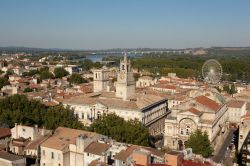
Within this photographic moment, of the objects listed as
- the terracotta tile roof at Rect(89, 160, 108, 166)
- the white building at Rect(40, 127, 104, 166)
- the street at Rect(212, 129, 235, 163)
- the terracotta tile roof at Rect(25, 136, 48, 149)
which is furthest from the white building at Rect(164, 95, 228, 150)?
the terracotta tile roof at Rect(89, 160, 108, 166)

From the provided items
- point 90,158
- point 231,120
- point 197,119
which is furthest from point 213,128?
point 90,158

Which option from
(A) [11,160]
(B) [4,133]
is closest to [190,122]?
(B) [4,133]

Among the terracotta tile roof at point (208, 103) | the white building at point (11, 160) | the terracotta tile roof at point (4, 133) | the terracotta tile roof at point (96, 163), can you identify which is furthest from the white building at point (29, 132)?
the terracotta tile roof at point (208, 103)

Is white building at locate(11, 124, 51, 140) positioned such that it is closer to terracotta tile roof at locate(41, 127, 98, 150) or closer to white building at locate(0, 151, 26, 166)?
terracotta tile roof at locate(41, 127, 98, 150)

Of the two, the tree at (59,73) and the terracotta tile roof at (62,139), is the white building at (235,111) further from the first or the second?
the tree at (59,73)

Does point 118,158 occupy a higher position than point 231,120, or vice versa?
point 118,158

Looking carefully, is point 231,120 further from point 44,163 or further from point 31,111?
point 44,163
